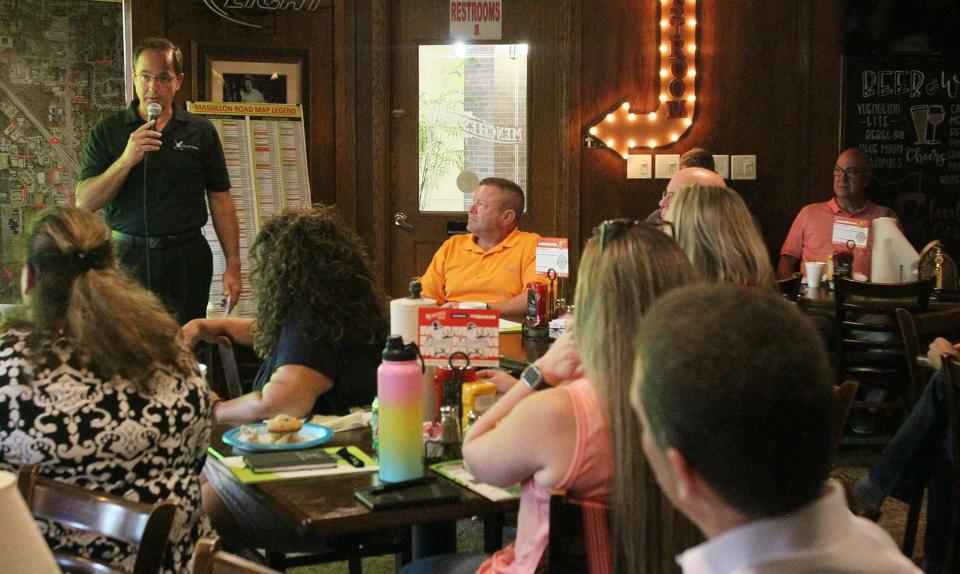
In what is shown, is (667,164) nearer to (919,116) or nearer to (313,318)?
(919,116)

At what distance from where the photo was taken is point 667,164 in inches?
263

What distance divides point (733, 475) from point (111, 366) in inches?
58.5

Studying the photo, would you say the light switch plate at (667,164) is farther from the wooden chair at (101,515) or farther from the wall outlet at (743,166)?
the wooden chair at (101,515)

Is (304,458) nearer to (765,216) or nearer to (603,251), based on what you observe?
(603,251)

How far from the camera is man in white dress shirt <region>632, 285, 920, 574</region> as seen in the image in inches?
38.3

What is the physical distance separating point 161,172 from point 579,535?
3.26 metres

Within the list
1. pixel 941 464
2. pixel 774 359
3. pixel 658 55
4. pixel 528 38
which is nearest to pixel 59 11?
pixel 528 38

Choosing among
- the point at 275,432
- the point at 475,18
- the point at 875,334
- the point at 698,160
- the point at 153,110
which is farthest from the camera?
the point at 475,18

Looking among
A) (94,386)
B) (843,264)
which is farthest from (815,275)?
(94,386)

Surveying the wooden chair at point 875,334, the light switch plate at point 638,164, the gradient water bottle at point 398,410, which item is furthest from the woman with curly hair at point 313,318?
the light switch plate at point 638,164

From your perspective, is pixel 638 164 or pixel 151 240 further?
pixel 638 164

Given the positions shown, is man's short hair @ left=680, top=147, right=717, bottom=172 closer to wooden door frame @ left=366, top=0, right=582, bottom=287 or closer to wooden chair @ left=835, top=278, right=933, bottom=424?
wooden door frame @ left=366, top=0, right=582, bottom=287

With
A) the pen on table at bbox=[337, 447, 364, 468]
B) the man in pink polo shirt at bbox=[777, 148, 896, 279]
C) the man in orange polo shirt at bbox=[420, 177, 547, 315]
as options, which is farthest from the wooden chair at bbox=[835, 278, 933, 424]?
the pen on table at bbox=[337, 447, 364, 468]

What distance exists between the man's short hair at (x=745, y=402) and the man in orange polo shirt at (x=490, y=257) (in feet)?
12.3
